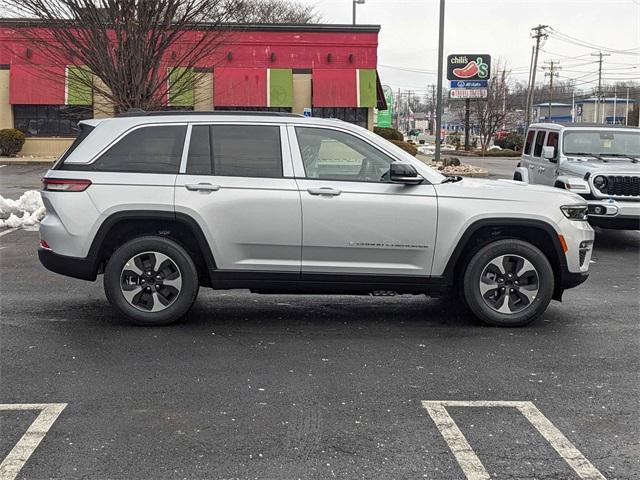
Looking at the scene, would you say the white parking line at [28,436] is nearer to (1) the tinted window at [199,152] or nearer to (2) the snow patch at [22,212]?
(1) the tinted window at [199,152]

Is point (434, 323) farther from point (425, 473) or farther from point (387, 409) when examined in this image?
point (425, 473)

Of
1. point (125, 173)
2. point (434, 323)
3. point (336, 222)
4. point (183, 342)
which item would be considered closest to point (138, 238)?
point (125, 173)

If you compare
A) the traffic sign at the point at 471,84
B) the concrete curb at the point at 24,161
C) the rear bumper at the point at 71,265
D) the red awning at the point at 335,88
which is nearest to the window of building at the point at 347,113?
the red awning at the point at 335,88

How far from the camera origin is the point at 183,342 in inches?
242

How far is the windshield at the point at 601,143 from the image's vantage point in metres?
12.5

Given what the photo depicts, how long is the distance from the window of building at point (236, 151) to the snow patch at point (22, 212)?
24.5 ft

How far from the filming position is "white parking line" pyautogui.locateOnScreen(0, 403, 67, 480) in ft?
12.5

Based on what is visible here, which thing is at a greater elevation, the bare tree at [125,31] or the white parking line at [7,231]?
the bare tree at [125,31]

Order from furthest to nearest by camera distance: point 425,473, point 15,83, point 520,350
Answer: point 15,83
point 520,350
point 425,473

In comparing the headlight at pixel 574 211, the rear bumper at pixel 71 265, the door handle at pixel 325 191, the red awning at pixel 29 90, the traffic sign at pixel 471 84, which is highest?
the traffic sign at pixel 471 84

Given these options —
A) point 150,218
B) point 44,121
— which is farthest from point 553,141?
point 44,121

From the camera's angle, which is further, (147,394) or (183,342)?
(183,342)

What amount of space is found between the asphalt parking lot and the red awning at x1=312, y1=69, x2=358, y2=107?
2794cm

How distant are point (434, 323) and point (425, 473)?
3.13m
